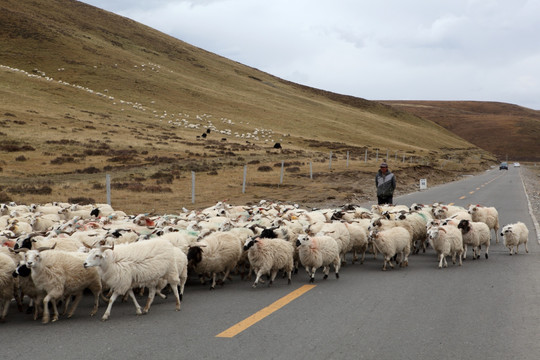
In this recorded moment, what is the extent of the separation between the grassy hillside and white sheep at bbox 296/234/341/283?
15105mm

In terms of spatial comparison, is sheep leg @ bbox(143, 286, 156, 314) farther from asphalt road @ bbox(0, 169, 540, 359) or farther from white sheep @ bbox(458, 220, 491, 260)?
white sheep @ bbox(458, 220, 491, 260)

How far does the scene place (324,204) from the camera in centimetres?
2614

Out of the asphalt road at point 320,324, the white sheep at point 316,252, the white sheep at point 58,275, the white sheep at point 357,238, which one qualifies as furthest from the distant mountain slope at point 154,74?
the asphalt road at point 320,324

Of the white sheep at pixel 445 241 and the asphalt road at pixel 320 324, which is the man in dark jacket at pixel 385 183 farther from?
the asphalt road at pixel 320 324

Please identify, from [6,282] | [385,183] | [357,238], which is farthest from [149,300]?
[385,183]

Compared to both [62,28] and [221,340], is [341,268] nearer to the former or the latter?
[221,340]

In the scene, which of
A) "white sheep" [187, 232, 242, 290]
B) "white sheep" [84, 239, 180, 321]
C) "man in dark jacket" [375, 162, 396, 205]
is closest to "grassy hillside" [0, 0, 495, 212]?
"man in dark jacket" [375, 162, 396, 205]

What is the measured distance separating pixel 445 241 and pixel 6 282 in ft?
29.7

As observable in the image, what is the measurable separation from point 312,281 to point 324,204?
51.9 feet

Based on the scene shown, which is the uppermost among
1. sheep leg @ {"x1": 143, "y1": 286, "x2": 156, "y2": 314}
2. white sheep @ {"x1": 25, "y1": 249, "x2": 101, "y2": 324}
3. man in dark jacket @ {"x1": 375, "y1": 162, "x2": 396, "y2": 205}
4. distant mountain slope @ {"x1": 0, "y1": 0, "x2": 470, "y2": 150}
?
distant mountain slope @ {"x1": 0, "y1": 0, "x2": 470, "y2": 150}

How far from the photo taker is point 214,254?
33.5 ft

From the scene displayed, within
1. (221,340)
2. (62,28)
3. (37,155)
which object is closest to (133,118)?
(37,155)

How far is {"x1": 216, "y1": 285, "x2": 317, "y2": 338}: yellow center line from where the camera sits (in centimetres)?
702

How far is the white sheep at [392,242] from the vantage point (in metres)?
11.9
